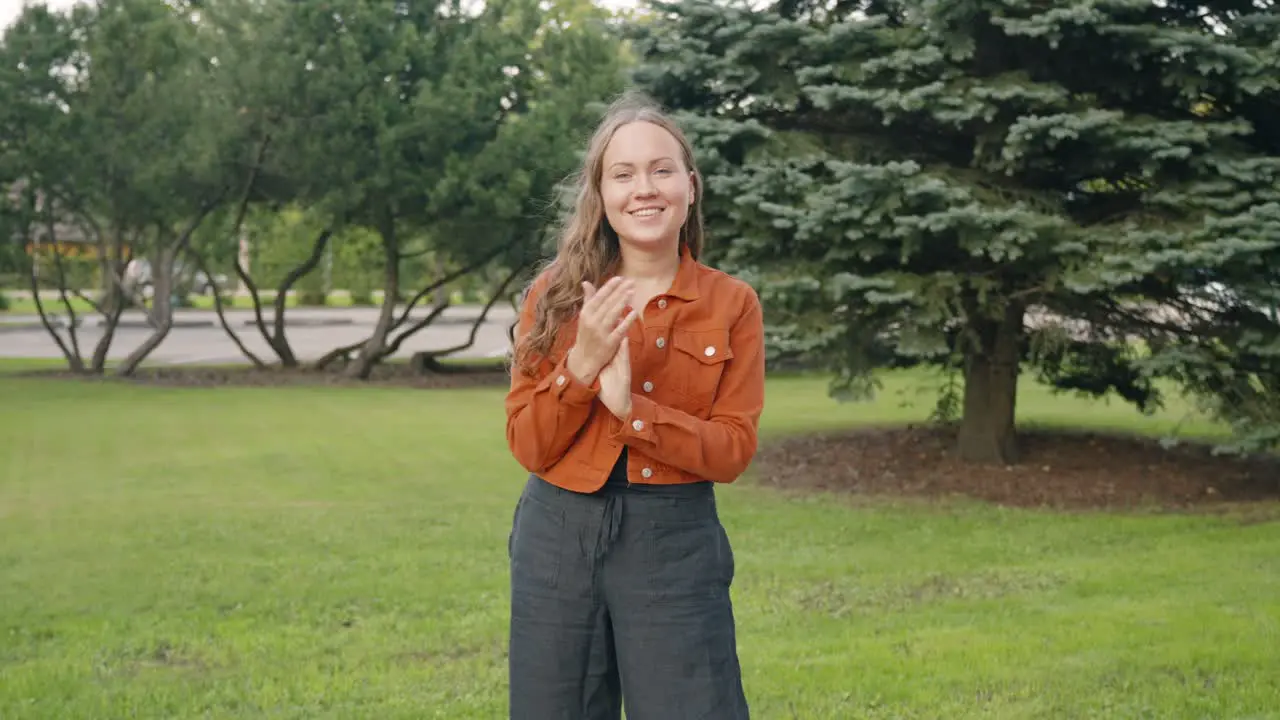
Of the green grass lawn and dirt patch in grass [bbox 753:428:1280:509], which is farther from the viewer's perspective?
dirt patch in grass [bbox 753:428:1280:509]

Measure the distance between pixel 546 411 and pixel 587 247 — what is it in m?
0.41

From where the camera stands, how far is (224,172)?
20516mm

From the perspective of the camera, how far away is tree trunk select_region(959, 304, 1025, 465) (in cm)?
1091

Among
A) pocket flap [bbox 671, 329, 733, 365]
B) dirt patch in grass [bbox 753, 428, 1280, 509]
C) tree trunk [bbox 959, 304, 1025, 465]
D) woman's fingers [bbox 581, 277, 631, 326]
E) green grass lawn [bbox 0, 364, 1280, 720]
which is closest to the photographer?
Result: woman's fingers [bbox 581, 277, 631, 326]

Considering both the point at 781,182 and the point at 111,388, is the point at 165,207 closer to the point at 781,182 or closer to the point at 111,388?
the point at 111,388

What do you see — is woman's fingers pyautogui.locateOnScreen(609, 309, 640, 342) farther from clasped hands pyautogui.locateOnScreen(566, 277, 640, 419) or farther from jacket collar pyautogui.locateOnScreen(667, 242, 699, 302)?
jacket collar pyautogui.locateOnScreen(667, 242, 699, 302)

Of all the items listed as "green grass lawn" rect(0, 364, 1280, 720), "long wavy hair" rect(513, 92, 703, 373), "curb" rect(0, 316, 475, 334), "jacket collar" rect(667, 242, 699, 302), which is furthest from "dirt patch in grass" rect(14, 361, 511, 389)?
"jacket collar" rect(667, 242, 699, 302)

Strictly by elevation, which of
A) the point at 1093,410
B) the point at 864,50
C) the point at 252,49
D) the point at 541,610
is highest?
the point at 252,49

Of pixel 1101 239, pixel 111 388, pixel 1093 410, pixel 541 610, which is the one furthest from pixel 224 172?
pixel 541 610

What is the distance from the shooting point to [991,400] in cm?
1109

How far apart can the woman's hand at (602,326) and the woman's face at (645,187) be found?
0.85 ft

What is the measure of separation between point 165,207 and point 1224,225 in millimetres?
16590

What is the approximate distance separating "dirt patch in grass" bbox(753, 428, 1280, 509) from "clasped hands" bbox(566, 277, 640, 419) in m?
7.70

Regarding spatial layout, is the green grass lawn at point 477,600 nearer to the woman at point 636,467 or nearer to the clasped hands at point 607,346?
the woman at point 636,467
